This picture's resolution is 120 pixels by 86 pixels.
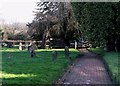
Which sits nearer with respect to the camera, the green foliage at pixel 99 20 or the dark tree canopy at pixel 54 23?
the green foliage at pixel 99 20

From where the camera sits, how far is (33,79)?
11.6 metres

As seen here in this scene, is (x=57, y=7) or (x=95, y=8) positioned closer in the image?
(x=95, y=8)

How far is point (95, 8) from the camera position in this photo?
23.5 m

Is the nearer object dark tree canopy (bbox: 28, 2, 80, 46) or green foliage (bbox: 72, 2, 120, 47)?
green foliage (bbox: 72, 2, 120, 47)

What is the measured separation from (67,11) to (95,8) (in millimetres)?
13232

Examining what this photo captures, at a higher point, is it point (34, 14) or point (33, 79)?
point (34, 14)

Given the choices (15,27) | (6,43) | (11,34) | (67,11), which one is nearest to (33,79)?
(67,11)

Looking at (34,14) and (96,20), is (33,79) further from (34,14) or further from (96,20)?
(34,14)

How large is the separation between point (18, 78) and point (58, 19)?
90.0 ft

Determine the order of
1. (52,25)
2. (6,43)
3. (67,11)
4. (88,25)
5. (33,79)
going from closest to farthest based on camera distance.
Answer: (33,79)
(88,25)
(67,11)
(52,25)
(6,43)

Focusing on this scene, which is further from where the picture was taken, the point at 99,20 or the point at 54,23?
the point at 54,23

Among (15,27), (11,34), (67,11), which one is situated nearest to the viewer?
(67,11)

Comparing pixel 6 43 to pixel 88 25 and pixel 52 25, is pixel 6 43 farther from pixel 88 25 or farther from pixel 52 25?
pixel 88 25

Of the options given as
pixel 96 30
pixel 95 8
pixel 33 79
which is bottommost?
pixel 33 79
